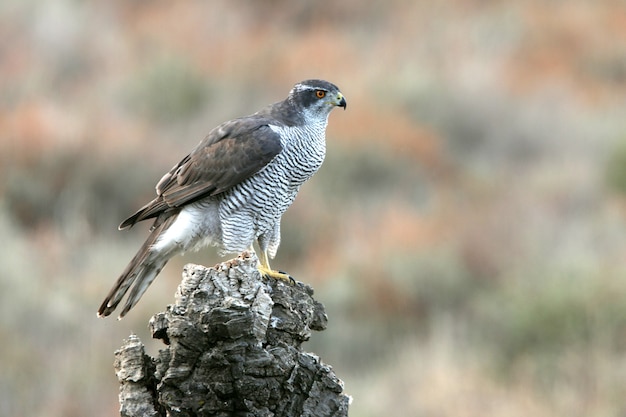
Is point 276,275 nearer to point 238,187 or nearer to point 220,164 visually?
point 238,187

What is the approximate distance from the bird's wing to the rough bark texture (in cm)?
208

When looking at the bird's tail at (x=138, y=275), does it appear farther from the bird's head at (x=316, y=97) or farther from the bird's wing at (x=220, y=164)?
the bird's head at (x=316, y=97)

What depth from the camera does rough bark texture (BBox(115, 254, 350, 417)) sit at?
3.57m

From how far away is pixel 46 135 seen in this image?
1295 centimetres

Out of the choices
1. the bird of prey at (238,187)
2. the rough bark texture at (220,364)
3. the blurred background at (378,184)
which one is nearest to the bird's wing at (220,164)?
the bird of prey at (238,187)

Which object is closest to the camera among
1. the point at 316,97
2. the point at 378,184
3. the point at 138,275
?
the point at 138,275

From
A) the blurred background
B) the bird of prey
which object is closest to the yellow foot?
the bird of prey

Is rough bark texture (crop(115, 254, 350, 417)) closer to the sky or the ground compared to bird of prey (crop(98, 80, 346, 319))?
closer to the ground

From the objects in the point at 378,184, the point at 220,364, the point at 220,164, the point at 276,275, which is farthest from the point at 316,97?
the point at 378,184

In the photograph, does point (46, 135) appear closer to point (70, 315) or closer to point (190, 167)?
point (70, 315)

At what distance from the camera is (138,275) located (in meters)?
5.83

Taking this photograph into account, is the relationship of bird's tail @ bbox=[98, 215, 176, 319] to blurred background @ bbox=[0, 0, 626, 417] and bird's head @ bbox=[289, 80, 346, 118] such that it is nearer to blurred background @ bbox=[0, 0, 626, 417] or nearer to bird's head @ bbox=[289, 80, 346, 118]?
bird's head @ bbox=[289, 80, 346, 118]

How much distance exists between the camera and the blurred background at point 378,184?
9664 millimetres

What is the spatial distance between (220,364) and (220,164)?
7.93 ft
